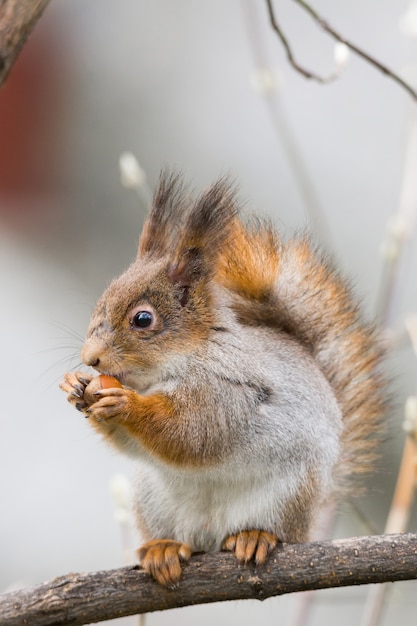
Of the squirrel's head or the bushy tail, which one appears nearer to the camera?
the squirrel's head

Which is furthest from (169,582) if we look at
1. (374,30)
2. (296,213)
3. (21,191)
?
(374,30)

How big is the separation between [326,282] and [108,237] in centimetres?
259

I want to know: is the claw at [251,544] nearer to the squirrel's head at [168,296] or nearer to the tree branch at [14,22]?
the squirrel's head at [168,296]

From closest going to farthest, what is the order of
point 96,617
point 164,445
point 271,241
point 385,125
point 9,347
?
point 96,617 → point 164,445 → point 271,241 → point 9,347 → point 385,125

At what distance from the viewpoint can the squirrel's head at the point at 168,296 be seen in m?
2.53

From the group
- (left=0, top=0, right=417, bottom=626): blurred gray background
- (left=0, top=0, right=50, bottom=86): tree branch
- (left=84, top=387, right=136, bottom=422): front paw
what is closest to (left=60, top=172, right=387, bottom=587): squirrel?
(left=84, top=387, right=136, bottom=422): front paw

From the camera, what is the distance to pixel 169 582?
244 cm

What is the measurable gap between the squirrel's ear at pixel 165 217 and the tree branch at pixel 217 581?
0.90 metres

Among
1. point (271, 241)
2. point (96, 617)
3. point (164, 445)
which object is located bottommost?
point (96, 617)

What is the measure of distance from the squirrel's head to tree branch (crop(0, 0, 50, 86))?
55cm

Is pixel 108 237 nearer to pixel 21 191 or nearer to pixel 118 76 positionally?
pixel 21 191

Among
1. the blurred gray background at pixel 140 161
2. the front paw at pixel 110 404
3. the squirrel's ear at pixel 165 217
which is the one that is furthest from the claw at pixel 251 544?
the blurred gray background at pixel 140 161

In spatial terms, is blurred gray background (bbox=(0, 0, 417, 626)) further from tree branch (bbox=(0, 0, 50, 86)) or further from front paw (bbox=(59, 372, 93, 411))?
tree branch (bbox=(0, 0, 50, 86))

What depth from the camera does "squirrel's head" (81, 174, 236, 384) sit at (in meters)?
2.53
